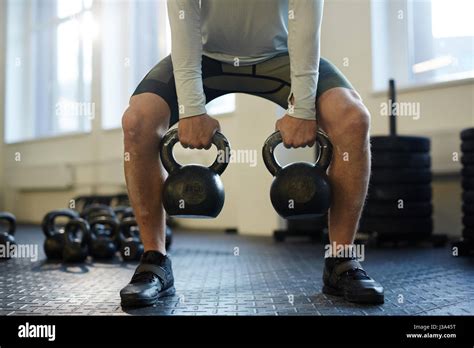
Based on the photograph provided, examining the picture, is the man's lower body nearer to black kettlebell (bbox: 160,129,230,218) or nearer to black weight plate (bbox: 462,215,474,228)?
black kettlebell (bbox: 160,129,230,218)

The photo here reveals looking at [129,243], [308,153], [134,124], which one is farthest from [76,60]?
[134,124]

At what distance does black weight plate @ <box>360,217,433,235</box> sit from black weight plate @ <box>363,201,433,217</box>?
0.09 feet

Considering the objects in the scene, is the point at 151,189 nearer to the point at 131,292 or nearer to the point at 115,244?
the point at 131,292

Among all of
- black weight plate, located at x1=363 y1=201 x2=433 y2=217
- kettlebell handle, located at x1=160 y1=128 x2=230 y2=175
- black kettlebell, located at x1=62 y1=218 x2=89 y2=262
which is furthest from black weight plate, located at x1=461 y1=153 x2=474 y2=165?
black kettlebell, located at x1=62 y1=218 x2=89 y2=262

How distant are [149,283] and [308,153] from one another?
2.25 m

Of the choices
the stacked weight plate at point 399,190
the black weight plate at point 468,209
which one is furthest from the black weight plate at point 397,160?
the black weight plate at point 468,209

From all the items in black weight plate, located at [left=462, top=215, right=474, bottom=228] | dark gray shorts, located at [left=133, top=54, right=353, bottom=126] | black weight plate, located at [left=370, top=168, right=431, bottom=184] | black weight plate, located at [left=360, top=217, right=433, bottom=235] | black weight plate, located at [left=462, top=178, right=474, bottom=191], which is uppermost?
dark gray shorts, located at [left=133, top=54, right=353, bottom=126]

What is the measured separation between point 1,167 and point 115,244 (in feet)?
16.3

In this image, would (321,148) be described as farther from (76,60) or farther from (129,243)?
(76,60)

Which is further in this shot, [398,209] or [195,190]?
[398,209]

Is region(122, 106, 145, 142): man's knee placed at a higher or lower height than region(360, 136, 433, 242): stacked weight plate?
higher

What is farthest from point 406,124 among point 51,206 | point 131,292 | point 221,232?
point 51,206

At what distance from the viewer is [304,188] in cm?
129

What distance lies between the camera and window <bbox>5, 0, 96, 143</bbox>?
224 inches
